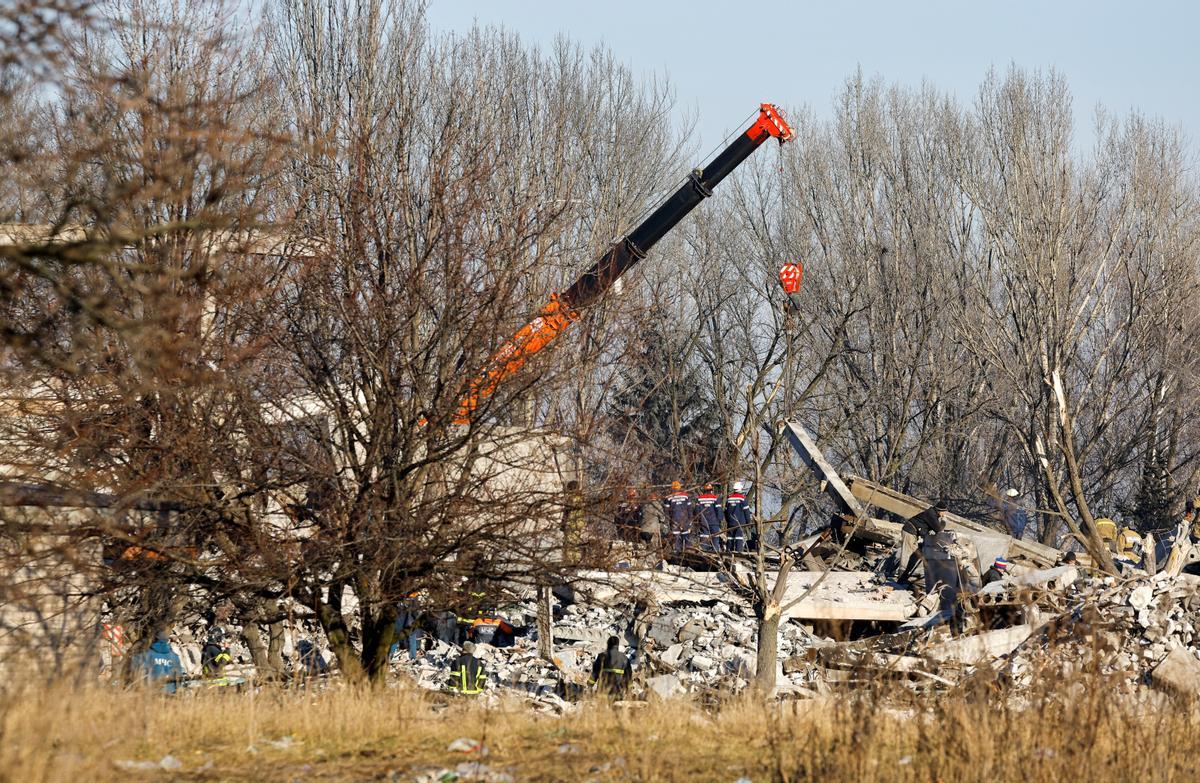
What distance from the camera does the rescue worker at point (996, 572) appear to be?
15.9 metres

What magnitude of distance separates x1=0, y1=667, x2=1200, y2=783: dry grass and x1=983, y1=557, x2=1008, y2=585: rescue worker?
31.4ft

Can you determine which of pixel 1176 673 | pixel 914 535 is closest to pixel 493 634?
pixel 914 535

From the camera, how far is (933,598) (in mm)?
15414

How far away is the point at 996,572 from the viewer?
16047 millimetres

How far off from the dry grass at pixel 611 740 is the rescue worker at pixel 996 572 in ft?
31.4

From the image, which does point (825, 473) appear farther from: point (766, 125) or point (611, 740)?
point (611, 740)

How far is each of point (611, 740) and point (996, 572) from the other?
1099 centimetres

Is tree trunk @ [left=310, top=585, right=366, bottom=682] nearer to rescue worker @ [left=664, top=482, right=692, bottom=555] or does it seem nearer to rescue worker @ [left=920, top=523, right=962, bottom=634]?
rescue worker @ [left=664, top=482, right=692, bottom=555]

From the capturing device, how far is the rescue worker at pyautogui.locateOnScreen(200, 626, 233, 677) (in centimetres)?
1301

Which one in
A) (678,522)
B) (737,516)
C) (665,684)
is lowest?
(665,684)

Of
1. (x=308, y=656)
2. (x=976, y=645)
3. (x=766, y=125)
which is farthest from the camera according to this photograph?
(x=766, y=125)

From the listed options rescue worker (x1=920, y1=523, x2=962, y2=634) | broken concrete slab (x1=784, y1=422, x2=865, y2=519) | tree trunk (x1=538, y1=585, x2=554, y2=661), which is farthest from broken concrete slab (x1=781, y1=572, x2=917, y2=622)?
tree trunk (x1=538, y1=585, x2=554, y2=661)

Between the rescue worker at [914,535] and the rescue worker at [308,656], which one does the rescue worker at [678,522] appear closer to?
the rescue worker at [308,656]

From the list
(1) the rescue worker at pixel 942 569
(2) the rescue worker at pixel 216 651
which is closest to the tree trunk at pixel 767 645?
(1) the rescue worker at pixel 942 569
